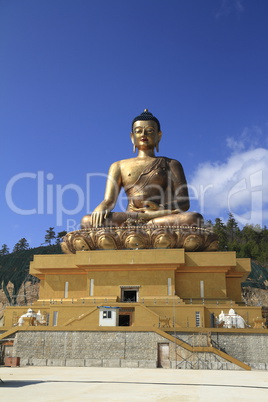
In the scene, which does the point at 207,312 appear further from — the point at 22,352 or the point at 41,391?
the point at 41,391

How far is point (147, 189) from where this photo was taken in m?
19.4

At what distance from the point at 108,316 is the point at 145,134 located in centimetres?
1025

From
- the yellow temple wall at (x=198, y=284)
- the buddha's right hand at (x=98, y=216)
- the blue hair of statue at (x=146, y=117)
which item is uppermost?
the blue hair of statue at (x=146, y=117)

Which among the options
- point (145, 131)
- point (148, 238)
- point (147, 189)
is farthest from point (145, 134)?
point (148, 238)

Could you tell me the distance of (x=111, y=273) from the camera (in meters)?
16.6

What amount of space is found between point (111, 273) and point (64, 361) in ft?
15.5

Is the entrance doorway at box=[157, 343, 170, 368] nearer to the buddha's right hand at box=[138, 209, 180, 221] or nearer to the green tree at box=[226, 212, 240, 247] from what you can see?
the buddha's right hand at box=[138, 209, 180, 221]

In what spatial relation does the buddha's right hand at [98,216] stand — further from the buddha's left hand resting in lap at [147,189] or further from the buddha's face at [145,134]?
the buddha's face at [145,134]

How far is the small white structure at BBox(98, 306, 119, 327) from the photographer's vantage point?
1366 cm

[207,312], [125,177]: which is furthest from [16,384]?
[125,177]

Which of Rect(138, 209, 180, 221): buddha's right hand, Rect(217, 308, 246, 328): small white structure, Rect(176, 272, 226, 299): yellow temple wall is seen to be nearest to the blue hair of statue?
Rect(138, 209, 180, 221): buddha's right hand

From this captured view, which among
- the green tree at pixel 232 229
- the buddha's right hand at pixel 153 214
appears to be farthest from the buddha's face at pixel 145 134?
the green tree at pixel 232 229

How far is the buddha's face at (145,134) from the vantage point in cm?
2095

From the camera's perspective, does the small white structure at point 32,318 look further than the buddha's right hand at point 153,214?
No
